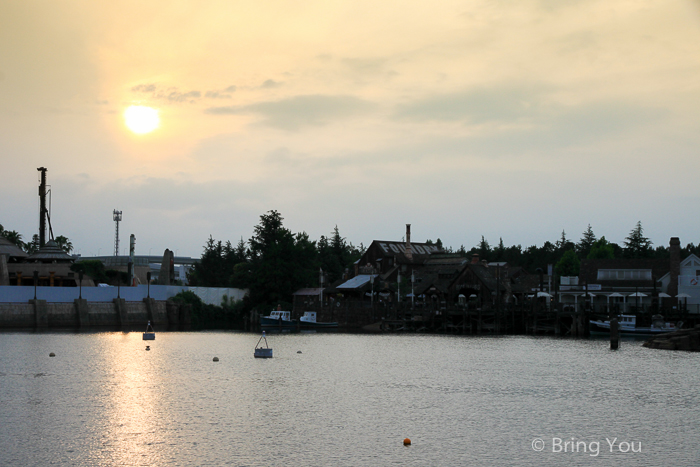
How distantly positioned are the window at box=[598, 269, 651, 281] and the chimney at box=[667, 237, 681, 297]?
3.89 meters

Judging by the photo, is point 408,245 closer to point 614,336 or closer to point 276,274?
point 276,274

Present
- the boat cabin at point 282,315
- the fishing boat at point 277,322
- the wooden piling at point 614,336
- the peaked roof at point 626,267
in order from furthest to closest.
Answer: the boat cabin at point 282,315 < the fishing boat at point 277,322 < the peaked roof at point 626,267 < the wooden piling at point 614,336

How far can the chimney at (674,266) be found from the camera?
98188 millimetres

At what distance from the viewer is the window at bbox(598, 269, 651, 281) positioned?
10256cm

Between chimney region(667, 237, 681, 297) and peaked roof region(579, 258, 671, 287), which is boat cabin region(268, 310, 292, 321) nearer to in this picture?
peaked roof region(579, 258, 671, 287)

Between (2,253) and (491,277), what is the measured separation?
240 feet

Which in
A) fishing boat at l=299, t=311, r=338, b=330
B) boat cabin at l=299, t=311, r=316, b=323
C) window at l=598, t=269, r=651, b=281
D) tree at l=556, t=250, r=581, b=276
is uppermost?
tree at l=556, t=250, r=581, b=276

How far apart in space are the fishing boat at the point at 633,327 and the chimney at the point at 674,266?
11425 mm

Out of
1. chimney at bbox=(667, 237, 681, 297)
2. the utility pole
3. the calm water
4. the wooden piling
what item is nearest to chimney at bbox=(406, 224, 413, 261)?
chimney at bbox=(667, 237, 681, 297)

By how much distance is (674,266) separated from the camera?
99062mm

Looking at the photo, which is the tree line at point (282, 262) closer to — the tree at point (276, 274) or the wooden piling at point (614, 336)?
the tree at point (276, 274)

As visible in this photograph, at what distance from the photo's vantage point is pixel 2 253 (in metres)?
110

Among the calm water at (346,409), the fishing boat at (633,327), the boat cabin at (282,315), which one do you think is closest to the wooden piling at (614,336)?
the calm water at (346,409)

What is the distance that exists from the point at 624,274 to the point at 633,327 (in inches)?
610
